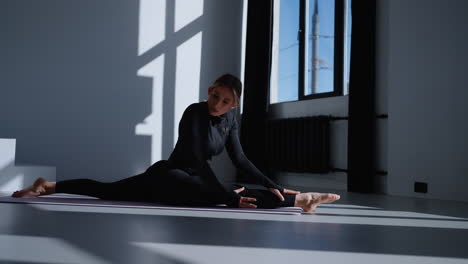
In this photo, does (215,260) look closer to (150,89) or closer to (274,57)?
(150,89)

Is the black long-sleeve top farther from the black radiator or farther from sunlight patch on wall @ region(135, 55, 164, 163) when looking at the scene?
sunlight patch on wall @ region(135, 55, 164, 163)

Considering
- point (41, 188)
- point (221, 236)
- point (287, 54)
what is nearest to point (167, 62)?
point (287, 54)

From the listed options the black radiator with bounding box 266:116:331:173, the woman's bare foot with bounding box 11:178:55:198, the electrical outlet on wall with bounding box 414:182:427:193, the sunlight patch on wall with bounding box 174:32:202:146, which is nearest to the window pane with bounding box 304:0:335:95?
the black radiator with bounding box 266:116:331:173

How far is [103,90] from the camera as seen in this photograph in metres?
5.03

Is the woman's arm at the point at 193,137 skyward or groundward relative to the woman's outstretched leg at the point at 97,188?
skyward

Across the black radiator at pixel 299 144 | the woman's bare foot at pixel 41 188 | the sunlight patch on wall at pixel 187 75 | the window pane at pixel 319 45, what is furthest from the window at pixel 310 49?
the woman's bare foot at pixel 41 188

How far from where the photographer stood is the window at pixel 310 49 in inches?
187

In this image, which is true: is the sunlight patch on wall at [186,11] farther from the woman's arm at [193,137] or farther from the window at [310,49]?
the woman's arm at [193,137]

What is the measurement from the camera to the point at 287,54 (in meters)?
5.71

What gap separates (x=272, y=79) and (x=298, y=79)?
58 cm

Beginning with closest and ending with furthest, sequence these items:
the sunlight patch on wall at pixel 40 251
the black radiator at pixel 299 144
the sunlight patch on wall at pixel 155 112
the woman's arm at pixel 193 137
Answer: the sunlight patch on wall at pixel 40 251
the woman's arm at pixel 193 137
the black radiator at pixel 299 144
the sunlight patch on wall at pixel 155 112

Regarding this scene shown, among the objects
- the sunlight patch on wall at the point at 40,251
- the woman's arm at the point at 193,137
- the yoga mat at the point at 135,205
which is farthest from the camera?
the yoga mat at the point at 135,205

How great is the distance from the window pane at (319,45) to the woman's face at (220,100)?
2772 mm

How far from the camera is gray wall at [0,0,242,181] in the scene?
4.70 m
